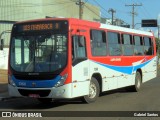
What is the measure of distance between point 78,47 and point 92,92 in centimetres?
198

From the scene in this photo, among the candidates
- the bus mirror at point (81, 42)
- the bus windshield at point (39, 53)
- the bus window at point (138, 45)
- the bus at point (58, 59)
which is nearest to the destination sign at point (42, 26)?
the bus at point (58, 59)

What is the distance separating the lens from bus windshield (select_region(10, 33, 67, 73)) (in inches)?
536

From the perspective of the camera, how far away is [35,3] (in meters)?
69.3

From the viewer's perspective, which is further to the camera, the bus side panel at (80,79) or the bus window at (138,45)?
the bus window at (138,45)

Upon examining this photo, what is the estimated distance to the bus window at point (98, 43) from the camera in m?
15.4

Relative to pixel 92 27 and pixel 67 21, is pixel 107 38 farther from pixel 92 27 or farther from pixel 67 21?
pixel 67 21

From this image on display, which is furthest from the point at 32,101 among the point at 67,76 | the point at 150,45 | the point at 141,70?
the point at 150,45

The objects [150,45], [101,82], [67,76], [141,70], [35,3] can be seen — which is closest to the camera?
[67,76]

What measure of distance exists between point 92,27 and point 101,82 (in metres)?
2.11

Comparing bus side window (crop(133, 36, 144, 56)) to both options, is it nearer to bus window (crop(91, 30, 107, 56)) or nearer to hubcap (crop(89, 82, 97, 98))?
bus window (crop(91, 30, 107, 56))

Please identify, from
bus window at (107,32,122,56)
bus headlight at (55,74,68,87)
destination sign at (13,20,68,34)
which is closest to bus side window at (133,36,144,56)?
bus window at (107,32,122,56)

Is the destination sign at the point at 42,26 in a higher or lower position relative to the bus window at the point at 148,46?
higher

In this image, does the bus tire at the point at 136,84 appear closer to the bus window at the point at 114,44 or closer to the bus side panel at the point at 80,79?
the bus window at the point at 114,44

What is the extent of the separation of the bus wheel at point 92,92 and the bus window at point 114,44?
198 cm
